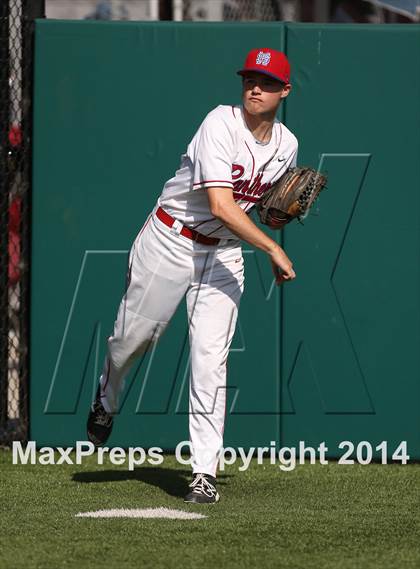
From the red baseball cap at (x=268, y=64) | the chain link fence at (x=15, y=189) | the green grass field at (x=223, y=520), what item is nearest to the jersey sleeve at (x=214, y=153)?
the red baseball cap at (x=268, y=64)

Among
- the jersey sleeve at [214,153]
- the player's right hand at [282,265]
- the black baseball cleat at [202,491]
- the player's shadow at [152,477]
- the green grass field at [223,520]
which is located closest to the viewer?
the green grass field at [223,520]

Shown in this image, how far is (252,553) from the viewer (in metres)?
4.30

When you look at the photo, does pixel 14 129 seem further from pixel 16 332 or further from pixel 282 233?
pixel 282 233

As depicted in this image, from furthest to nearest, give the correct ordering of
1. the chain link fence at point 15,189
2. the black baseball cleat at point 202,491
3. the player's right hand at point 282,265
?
the chain link fence at point 15,189
the black baseball cleat at point 202,491
the player's right hand at point 282,265

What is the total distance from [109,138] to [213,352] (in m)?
1.58

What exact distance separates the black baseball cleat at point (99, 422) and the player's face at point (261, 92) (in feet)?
5.03

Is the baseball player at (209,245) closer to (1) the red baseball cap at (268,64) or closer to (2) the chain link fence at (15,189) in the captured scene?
(1) the red baseball cap at (268,64)

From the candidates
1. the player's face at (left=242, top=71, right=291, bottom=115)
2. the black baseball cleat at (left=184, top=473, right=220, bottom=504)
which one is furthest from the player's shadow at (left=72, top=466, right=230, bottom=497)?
the player's face at (left=242, top=71, right=291, bottom=115)

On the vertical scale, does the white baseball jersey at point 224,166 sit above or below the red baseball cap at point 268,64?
below

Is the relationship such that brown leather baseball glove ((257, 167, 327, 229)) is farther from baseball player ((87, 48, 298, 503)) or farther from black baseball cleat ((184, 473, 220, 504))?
black baseball cleat ((184, 473, 220, 504))

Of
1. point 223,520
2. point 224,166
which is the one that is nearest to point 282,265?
point 224,166

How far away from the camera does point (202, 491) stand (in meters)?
5.24

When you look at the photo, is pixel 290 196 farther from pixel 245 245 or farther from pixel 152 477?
pixel 152 477

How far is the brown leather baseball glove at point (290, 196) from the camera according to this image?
5.36 metres
